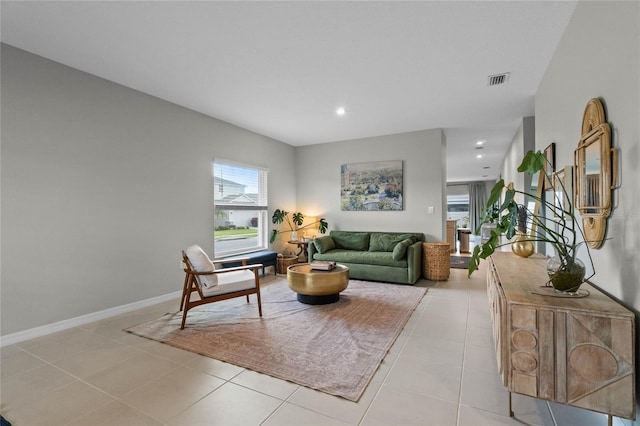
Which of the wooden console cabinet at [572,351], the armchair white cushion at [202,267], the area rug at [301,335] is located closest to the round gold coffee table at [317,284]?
the area rug at [301,335]

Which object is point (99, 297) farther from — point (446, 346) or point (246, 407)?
point (446, 346)

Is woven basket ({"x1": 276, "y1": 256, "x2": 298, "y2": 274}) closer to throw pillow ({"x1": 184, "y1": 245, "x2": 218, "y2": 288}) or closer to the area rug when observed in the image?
the area rug

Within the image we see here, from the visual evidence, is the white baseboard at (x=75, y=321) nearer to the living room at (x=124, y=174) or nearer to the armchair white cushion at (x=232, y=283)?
the living room at (x=124, y=174)

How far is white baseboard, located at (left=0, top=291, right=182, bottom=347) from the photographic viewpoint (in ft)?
8.85

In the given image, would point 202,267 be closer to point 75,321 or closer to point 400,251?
point 75,321

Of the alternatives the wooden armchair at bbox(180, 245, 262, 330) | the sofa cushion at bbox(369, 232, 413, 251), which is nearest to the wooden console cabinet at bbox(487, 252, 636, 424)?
the wooden armchair at bbox(180, 245, 262, 330)

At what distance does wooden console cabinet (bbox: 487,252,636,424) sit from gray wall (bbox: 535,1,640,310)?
226mm

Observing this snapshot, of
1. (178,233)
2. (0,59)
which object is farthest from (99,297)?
(0,59)

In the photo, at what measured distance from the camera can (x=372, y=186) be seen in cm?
600

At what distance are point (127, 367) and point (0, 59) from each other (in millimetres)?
2990

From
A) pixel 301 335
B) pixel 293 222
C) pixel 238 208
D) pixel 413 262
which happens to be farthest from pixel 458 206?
pixel 301 335

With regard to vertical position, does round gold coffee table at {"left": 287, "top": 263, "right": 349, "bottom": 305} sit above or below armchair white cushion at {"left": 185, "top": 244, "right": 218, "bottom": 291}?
below

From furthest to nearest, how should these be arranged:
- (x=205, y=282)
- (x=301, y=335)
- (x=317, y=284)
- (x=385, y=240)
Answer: (x=385, y=240), (x=317, y=284), (x=205, y=282), (x=301, y=335)

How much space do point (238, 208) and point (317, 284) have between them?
8.16 feet
